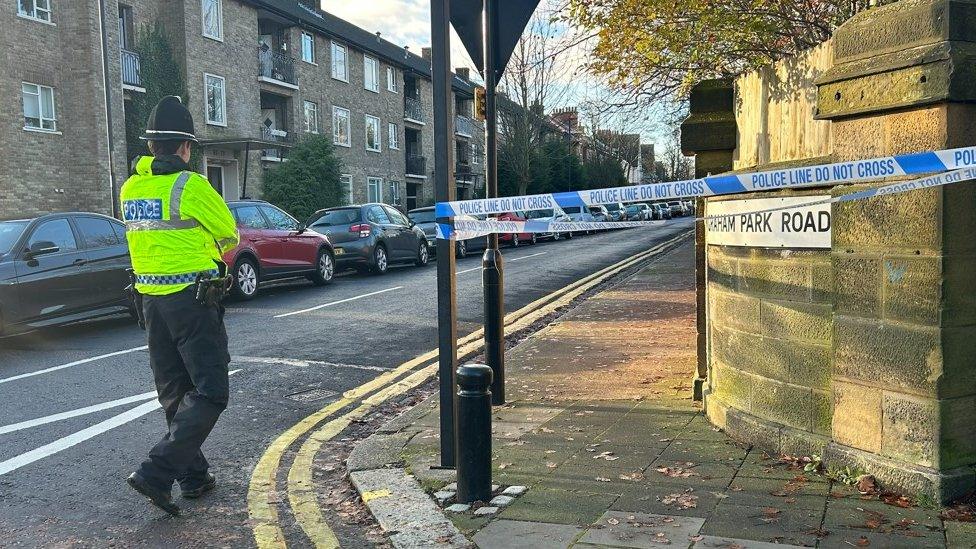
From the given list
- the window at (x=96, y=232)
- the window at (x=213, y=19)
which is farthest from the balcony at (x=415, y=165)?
the window at (x=96, y=232)

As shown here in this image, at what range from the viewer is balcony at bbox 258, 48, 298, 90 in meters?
31.3

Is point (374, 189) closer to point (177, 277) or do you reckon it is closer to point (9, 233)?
point (9, 233)

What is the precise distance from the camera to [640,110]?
14656 mm

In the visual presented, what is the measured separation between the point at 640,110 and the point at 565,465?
1104 centimetres

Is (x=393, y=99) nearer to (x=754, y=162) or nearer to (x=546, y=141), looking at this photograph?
(x=546, y=141)

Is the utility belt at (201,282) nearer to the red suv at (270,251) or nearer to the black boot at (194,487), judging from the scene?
the black boot at (194,487)

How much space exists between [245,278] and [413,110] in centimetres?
3354

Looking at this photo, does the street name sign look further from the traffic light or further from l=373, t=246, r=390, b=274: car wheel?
l=373, t=246, r=390, b=274: car wheel

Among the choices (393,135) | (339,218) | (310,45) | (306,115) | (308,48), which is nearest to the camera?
(339,218)

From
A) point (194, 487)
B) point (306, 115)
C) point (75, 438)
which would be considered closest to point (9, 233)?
point (75, 438)

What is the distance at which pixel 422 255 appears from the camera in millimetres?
20641

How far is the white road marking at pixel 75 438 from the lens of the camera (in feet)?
16.3

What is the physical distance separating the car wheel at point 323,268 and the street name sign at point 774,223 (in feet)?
37.0

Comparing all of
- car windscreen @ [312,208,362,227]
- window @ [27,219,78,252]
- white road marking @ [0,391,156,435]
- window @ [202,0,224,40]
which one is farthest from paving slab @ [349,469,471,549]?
window @ [202,0,224,40]
